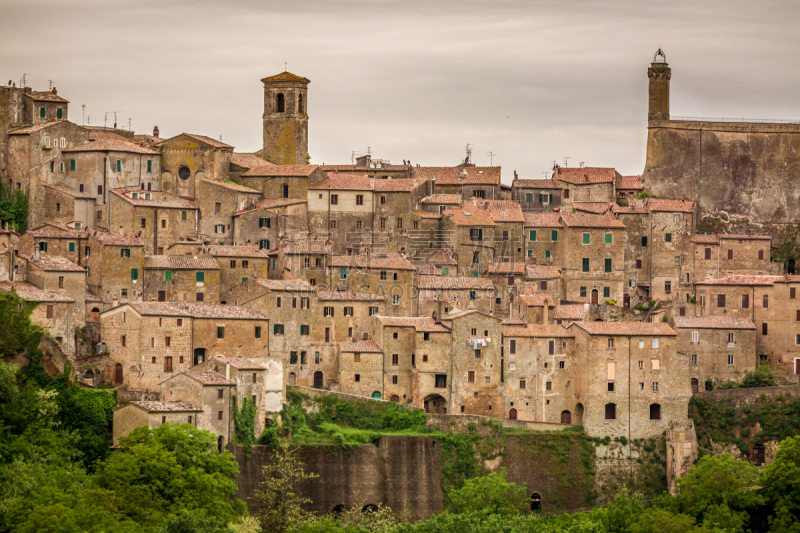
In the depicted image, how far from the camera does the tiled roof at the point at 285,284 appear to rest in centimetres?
7878

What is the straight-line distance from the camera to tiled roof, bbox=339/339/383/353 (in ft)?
257

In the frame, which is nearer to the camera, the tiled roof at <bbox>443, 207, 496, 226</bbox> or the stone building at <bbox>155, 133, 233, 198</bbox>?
the tiled roof at <bbox>443, 207, 496, 226</bbox>

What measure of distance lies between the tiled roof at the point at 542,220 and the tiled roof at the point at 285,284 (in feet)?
46.3

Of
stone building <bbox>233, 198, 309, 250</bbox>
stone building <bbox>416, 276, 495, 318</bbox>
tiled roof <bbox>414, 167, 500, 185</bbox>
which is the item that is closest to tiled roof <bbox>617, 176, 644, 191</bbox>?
tiled roof <bbox>414, 167, 500, 185</bbox>

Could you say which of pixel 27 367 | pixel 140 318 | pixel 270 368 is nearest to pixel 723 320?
pixel 270 368

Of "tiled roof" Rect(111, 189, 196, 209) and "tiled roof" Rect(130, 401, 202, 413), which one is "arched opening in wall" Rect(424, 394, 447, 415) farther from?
"tiled roof" Rect(111, 189, 196, 209)

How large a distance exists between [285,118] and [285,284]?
17.8m

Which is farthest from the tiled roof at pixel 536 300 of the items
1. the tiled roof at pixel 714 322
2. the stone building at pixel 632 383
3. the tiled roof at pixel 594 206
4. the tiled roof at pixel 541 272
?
the tiled roof at pixel 594 206

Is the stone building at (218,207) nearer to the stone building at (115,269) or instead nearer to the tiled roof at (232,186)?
the tiled roof at (232,186)

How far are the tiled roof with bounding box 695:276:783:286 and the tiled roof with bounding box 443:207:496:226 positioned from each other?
37.0 feet

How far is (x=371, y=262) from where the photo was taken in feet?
272

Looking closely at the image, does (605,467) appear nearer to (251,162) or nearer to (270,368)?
(270,368)

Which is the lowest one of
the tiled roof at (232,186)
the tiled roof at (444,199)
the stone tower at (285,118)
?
the tiled roof at (444,199)

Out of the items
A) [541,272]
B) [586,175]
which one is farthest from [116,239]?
[586,175]
